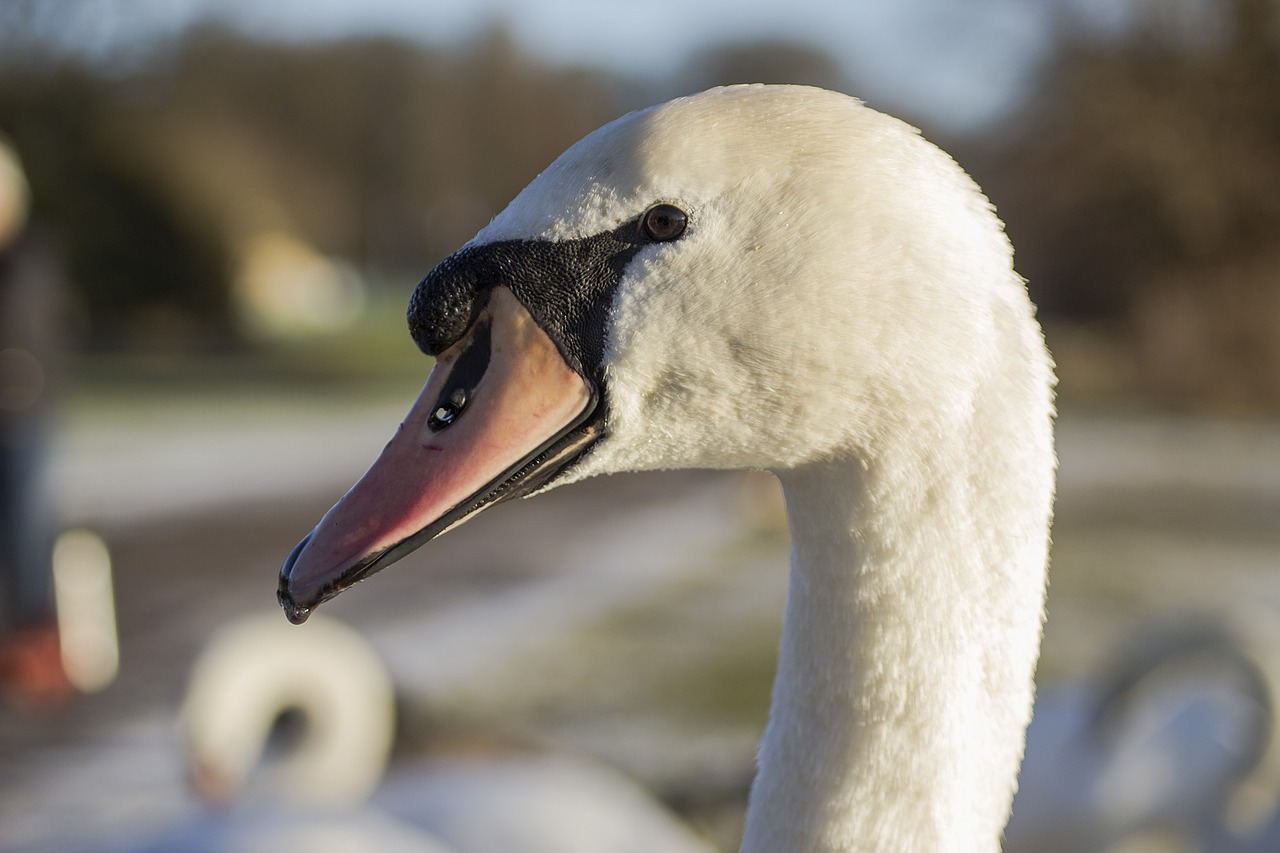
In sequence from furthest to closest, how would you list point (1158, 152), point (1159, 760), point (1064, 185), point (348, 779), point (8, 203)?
point (1064, 185) → point (1158, 152) → point (8, 203) → point (348, 779) → point (1159, 760)

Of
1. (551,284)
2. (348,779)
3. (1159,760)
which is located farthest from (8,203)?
(551,284)

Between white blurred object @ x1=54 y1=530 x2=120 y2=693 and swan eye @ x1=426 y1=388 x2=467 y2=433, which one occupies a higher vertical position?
white blurred object @ x1=54 y1=530 x2=120 y2=693

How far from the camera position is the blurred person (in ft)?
20.0

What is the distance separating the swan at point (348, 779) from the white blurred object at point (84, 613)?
1.85 m

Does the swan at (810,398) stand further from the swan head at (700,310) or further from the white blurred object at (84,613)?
the white blurred object at (84,613)

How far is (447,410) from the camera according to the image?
4.59 ft

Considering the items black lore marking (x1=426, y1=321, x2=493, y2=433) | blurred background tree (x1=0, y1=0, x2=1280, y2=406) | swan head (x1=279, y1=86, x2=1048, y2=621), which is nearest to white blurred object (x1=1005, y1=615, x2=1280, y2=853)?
swan head (x1=279, y1=86, x2=1048, y2=621)

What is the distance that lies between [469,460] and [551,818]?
2234 millimetres

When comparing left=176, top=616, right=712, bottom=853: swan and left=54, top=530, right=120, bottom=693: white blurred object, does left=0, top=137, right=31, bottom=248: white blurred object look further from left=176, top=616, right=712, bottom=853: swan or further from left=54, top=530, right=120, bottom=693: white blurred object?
left=176, top=616, right=712, bottom=853: swan

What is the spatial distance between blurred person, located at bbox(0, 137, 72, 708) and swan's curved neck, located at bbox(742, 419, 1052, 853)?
559cm

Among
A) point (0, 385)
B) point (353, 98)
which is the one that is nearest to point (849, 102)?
point (0, 385)

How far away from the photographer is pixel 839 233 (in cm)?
132

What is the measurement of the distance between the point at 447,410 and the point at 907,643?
21.9 inches

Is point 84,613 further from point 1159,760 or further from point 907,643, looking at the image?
point 907,643
